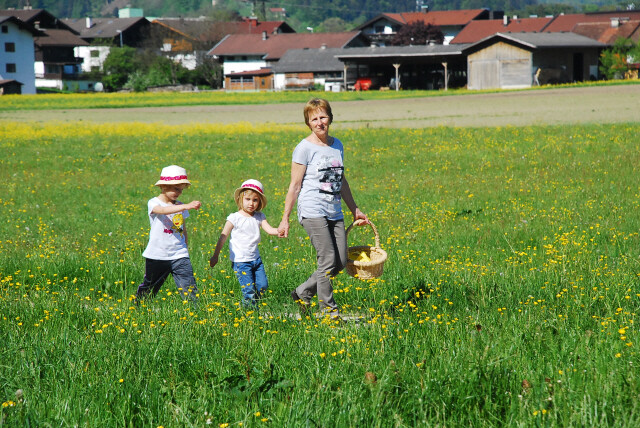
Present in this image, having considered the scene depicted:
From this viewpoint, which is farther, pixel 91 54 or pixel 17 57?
pixel 91 54

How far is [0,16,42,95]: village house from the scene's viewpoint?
8688cm

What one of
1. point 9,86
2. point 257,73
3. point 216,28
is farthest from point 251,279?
point 216,28

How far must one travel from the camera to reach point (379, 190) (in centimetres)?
1370

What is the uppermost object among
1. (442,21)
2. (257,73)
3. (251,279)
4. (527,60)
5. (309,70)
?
(442,21)

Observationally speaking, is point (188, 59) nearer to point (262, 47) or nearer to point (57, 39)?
point (262, 47)

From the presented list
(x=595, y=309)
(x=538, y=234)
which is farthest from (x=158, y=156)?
(x=595, y=309)

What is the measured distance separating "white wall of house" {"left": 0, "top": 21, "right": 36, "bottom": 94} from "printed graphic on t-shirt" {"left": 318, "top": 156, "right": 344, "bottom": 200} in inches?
3496

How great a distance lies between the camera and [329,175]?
19.1 feet

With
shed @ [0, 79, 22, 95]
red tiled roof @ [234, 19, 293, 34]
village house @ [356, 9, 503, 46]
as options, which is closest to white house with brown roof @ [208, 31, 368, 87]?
village house @ [356, 9, 503, 46]

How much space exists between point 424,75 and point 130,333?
7175 centimetres

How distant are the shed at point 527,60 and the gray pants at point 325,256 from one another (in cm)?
6052

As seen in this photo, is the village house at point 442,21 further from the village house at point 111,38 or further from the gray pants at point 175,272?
the gray pants at point 175,272

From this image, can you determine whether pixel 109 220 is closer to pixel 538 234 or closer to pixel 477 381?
pixel 538 234

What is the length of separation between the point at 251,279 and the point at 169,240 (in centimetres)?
75
